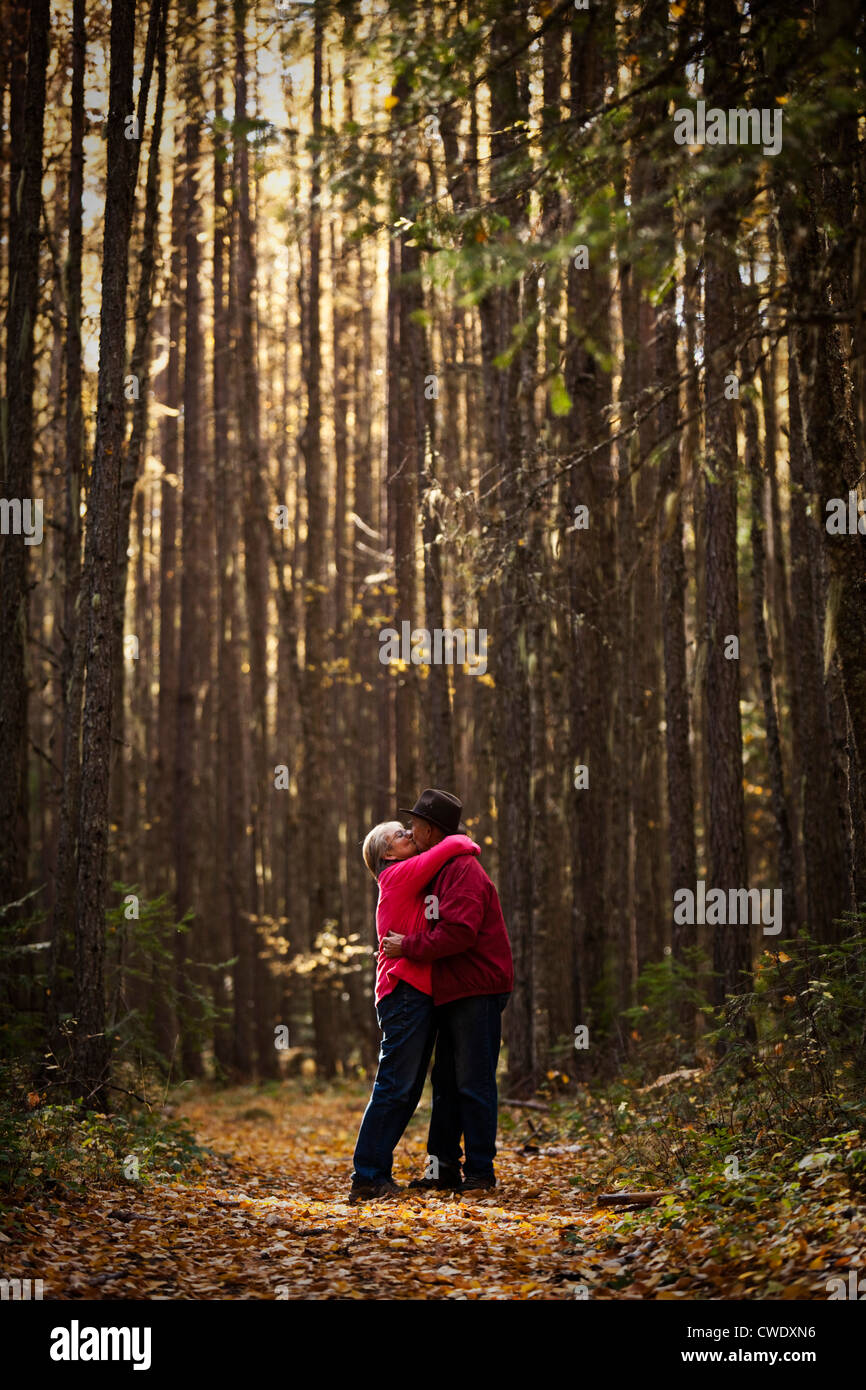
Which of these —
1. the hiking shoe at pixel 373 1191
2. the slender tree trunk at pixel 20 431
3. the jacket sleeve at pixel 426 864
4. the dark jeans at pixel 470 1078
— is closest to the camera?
the hiking shoe at pixel 373 1191

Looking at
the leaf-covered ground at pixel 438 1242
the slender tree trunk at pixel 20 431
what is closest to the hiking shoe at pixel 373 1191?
the leaf-covered ground at pixel 438 1242

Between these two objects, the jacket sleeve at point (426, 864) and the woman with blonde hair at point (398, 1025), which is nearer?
the woman with blonde hair at point (398, 1025)

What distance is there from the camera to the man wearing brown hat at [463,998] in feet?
23.7

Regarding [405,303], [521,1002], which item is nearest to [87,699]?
[521,1002]

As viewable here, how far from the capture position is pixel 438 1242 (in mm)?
5781

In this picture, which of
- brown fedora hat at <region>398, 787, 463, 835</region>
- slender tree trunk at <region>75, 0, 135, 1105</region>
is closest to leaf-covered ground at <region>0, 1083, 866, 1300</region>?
slender tree trunk at <region>75, 0, 135, 1105</region>

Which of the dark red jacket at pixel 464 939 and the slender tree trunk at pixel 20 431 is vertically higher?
the slender tree trunk at pixel 20 431

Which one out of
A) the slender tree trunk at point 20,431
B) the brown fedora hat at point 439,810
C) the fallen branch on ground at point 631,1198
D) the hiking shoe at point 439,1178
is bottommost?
the hiking shoe at point 439,1178

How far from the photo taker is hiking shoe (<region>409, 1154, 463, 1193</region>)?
745 centimetres

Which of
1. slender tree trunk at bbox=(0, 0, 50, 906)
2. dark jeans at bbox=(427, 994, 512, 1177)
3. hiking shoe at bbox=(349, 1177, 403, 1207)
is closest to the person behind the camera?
hiking shoe at bbox=(349, 1177, 403, 1207)

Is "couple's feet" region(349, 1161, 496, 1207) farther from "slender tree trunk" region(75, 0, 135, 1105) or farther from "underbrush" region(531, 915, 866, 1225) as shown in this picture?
"slender tree trunk" region(75, 0, 135, 1105)

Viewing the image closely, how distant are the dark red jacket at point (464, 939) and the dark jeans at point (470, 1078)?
0.11m

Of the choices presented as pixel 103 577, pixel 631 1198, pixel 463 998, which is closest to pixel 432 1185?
pixel 463 998

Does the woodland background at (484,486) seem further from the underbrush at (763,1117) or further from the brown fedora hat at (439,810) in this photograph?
the brown fedora hat at (439,810)
